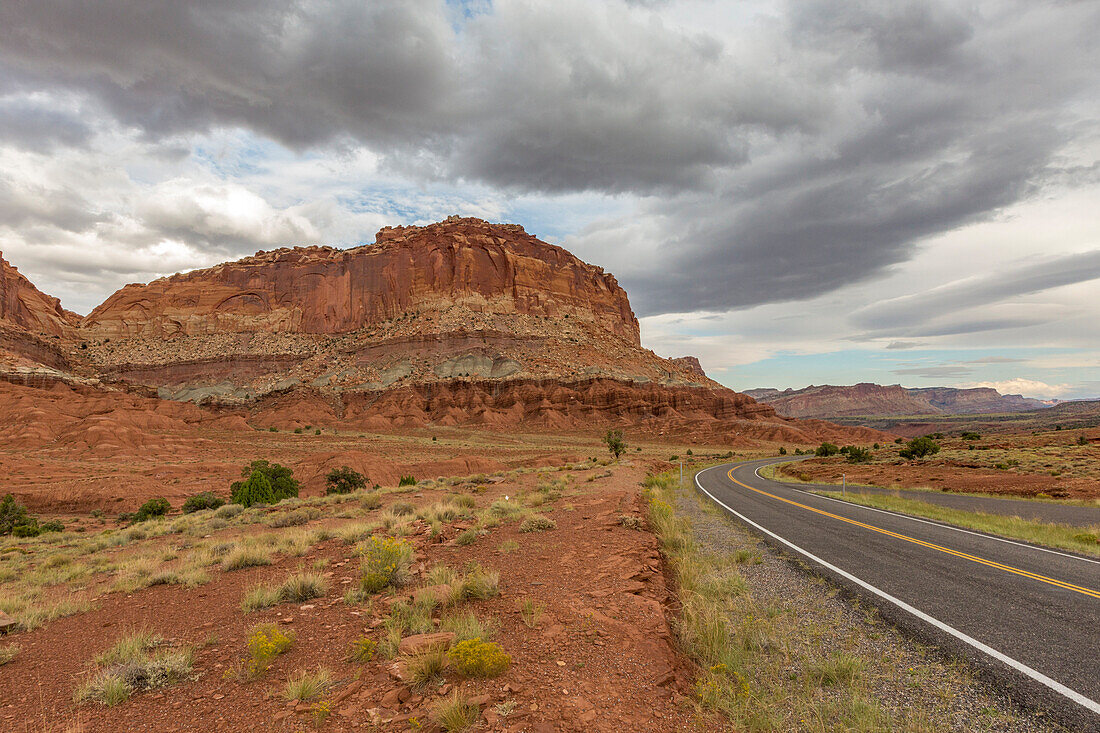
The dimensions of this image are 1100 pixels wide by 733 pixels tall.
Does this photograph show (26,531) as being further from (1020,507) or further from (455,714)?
(1020,507)

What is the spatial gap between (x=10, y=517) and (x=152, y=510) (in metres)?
4.53

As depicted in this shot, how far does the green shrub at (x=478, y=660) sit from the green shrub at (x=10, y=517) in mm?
24418

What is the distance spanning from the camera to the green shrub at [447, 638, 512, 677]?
4.20m

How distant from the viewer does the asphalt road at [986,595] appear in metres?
4.28

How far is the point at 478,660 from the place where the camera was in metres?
4.19

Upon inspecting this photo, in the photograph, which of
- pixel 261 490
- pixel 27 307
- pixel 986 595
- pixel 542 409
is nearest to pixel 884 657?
pixel 986 595

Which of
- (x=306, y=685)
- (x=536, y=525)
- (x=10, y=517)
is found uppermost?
(x=306, y=685)

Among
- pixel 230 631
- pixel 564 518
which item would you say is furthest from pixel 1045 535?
pixel 230 631

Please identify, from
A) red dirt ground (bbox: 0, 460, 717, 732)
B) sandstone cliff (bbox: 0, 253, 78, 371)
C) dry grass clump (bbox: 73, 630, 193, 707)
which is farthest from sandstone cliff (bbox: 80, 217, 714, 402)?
dry grass clump (bbox: 73, 630, 193, 707)

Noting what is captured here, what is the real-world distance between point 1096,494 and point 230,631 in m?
28.2

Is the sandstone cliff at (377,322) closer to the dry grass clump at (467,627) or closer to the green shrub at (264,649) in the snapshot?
the dry grass clump at (467,627)

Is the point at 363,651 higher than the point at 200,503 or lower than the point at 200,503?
higher

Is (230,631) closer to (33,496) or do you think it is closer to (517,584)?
(517,584)

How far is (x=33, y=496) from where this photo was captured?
2288cm
